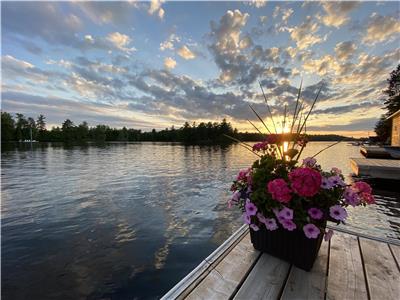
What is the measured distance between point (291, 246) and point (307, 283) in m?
0.30

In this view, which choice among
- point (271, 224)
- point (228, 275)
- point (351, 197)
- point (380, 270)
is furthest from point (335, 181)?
point (228, 275)

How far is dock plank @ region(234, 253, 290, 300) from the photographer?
1583 millimetres

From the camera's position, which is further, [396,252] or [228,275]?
[396,252]

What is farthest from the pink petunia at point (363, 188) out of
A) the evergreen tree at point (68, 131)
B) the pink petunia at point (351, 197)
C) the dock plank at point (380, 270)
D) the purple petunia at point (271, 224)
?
the evergreen tree at point (68, 131)

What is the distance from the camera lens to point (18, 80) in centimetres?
1168

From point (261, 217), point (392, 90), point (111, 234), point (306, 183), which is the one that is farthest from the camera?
point (392, 90)

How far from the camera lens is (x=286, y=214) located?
175 centimetres

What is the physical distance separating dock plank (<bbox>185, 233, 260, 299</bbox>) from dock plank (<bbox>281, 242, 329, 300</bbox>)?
1.12 feet

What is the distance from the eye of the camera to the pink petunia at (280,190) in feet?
5.56

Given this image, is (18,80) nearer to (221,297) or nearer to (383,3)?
(221,297)

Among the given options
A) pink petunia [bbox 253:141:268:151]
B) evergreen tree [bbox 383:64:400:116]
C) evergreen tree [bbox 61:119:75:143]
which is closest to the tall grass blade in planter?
pink petunia [bbox 253:141:268:151]

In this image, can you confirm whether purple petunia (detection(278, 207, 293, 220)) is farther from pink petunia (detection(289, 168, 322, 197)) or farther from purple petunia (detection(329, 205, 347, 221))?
purple petunia (detection(329, 205, 347, 221))

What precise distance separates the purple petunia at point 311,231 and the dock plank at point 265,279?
1.34 feet

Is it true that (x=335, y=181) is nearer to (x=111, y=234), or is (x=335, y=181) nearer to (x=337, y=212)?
(x=337, y=212)
